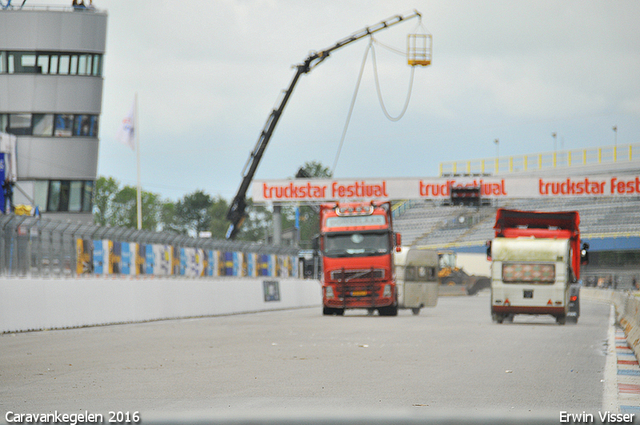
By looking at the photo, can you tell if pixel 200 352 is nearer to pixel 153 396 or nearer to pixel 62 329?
pixel 153 396

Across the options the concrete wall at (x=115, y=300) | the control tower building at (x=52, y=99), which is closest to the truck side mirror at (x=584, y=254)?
the concrete wall at (x=115, y=300)

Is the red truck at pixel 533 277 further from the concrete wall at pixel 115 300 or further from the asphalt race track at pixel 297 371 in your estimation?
the concrete wall at pixel 115 300

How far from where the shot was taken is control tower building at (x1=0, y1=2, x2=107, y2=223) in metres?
49.6

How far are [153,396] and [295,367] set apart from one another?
3.28m

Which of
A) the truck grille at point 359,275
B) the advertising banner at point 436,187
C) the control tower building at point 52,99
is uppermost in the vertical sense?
the control tower building at point 52,99

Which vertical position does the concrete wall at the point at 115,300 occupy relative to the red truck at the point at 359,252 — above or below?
below

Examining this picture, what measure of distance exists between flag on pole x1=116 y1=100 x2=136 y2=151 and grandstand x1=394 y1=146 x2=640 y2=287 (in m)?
18.8

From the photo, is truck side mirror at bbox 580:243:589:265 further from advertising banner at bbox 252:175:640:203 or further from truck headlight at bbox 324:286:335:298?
advertising banner at bbox 252:175:640:203

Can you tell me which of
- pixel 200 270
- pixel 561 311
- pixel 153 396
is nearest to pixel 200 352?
pixel 153 396

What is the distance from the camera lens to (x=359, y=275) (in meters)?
28.6

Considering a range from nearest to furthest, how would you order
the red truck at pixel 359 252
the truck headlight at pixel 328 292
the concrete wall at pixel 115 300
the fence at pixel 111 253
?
the concrete wall at pixel 115 300 → the fence at pixel 111 253 → the red truck at pixel 359 252 → the truck headlight at pixel 328 292

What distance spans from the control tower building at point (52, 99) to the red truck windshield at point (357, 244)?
89.6 ft

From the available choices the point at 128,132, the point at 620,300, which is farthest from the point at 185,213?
the point at 620,300

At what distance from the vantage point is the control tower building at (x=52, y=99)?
163 feet
